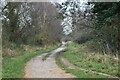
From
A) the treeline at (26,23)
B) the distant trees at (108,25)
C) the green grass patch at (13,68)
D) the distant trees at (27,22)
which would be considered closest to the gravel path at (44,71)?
the green grass patch at (13,68)

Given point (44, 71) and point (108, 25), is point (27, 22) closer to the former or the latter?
point (108, 25)

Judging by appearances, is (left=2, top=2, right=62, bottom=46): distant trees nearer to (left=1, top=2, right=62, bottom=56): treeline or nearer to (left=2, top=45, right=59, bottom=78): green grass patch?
(left=1, top=2, right=62, bottom=56): treeline

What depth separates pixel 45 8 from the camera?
167 ft

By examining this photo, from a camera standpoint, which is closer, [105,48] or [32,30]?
[105,48]

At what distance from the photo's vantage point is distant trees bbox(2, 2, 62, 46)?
94.9ft

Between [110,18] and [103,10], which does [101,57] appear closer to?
[110,18]

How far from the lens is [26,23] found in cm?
3853

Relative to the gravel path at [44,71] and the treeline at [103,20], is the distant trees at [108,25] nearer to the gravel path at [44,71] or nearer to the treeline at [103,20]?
the treeline at [103,20]

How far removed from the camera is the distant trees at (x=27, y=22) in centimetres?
2892

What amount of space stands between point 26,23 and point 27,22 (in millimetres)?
721

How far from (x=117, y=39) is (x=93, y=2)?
6.28m

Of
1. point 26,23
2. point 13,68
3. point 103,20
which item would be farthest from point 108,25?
point 26,23

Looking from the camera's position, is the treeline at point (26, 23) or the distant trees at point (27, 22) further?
the distant trees at point (27, 22)

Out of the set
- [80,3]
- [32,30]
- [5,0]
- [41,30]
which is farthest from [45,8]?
[5,0]
